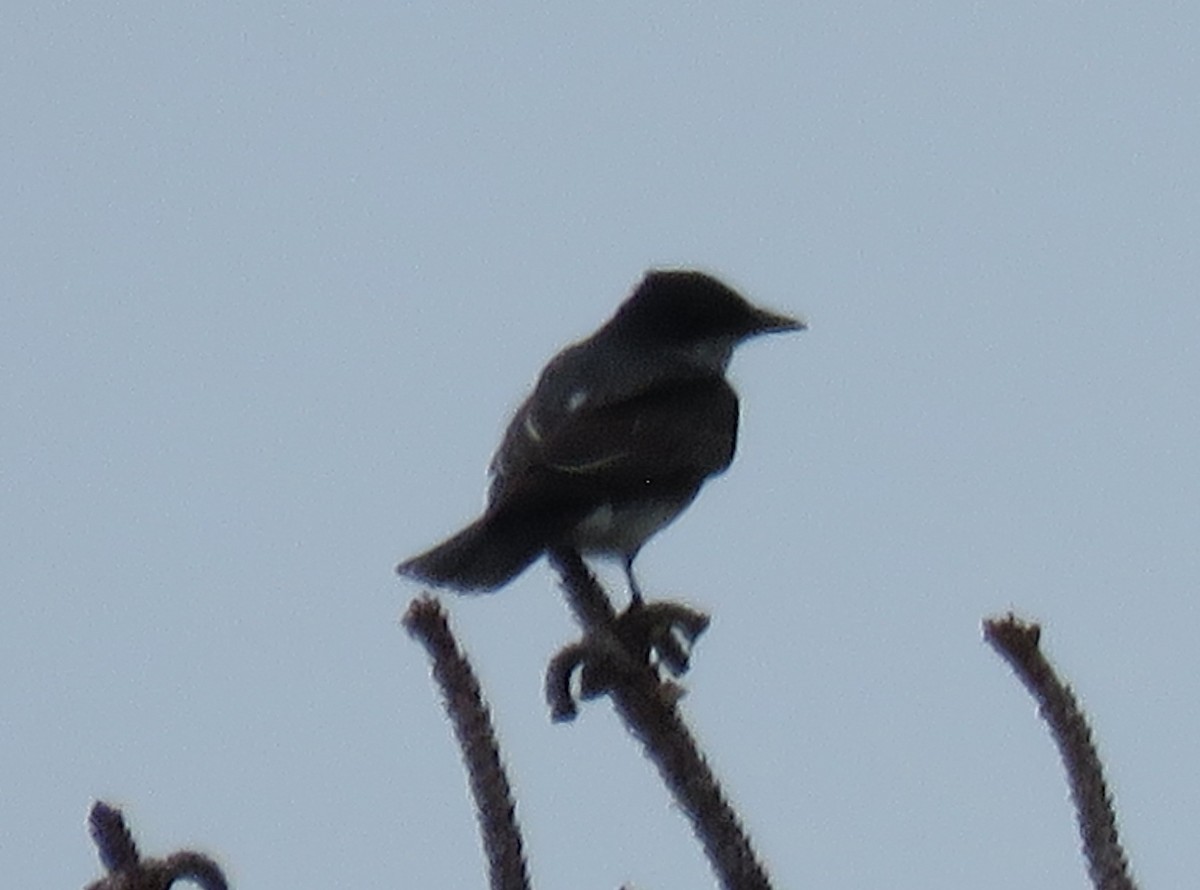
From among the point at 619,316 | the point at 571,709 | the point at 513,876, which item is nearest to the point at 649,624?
the point at 571,709

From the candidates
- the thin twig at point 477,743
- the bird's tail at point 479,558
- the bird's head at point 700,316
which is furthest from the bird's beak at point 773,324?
the thin twig at point 477,743

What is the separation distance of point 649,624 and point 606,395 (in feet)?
11.9

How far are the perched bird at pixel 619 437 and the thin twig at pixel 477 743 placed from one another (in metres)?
2.05

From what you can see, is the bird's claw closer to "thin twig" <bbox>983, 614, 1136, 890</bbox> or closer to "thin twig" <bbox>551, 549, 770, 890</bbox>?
"thin twig" <bbox>551, 549, 770, 890</bbox>

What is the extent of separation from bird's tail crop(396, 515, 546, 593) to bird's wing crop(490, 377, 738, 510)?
0.17m

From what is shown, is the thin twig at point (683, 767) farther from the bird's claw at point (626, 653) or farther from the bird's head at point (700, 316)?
the bird's head at point (700, 316)

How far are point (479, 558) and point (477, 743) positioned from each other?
3065 mm

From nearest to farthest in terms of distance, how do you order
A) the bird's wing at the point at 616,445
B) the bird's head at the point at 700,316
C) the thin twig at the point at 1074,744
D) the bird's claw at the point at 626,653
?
the thin twig at the point at 1074,744
the bird's claw at the point at 626,653
the bird's wing at the point at 616,445
the bird's head at the point at 700,316

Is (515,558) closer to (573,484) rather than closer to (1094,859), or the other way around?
(573,484)

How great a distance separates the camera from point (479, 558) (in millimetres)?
5969

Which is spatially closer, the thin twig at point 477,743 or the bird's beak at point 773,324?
the thin twig at point 477,743

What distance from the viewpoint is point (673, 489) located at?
7.20 metres

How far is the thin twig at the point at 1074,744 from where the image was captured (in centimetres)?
268

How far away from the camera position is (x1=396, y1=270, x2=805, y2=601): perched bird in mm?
6066
